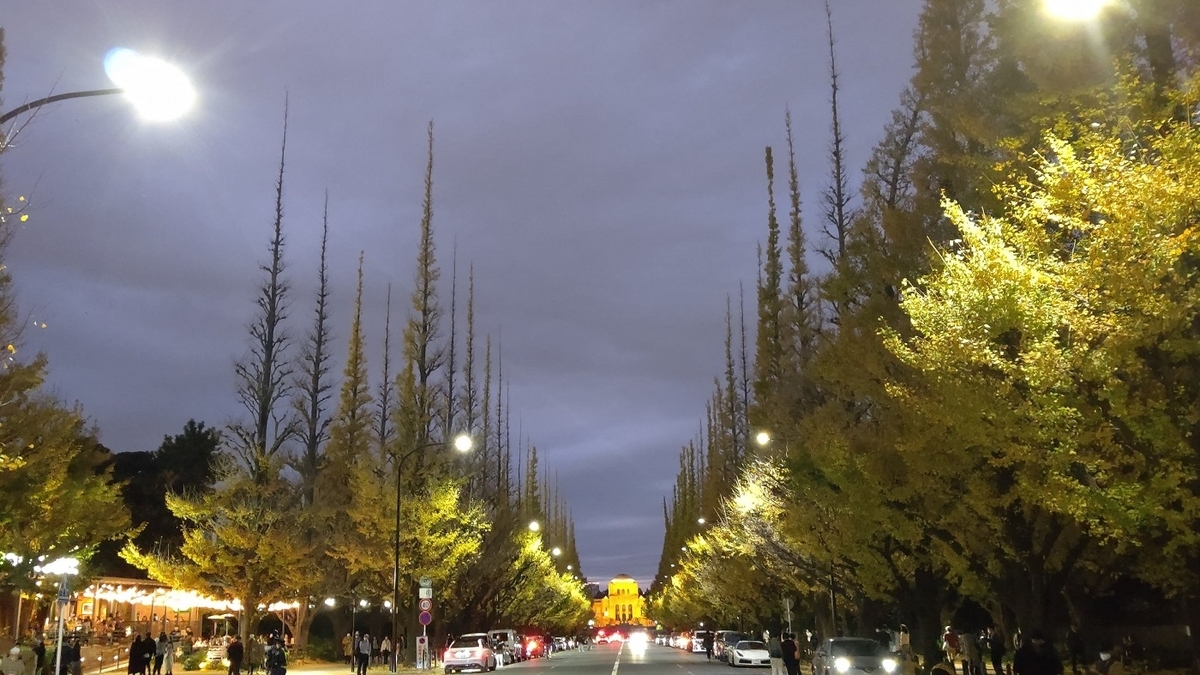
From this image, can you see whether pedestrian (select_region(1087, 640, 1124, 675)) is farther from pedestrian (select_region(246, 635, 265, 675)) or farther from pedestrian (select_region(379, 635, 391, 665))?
pedestrian (select_region(379, 635, 391, 665))

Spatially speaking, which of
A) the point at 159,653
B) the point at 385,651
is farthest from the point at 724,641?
the point at 159,653

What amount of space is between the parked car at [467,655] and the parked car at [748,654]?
12130 millimetres

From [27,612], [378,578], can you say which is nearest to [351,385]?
[378,578]

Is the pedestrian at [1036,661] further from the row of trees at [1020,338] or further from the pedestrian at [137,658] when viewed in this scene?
the pedestrian at [137,658]

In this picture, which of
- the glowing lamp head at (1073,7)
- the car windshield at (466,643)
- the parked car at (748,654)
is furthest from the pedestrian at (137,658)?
the glowing lamp head at (1073,7)

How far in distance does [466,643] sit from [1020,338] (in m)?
29.9

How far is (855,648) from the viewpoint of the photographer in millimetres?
26672

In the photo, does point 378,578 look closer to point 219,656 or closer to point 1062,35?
point 219,656

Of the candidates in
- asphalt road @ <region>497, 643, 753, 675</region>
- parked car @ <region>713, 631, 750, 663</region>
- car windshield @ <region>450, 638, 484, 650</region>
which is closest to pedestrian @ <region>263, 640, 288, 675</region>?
asphalt road @ <region>497, 643, 753, 675</region>

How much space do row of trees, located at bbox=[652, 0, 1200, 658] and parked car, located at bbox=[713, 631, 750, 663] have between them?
18.6 meters

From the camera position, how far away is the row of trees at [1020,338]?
12.8m

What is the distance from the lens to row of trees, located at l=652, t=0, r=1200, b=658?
1275cm

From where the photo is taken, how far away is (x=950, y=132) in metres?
23.3

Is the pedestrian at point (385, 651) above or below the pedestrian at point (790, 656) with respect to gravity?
below
